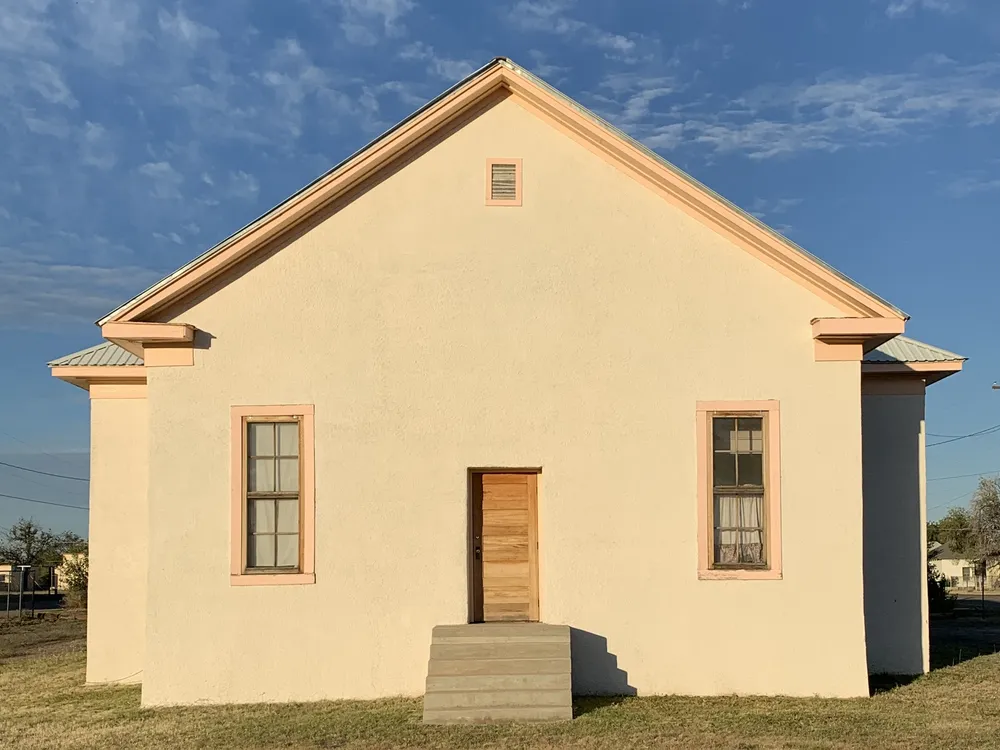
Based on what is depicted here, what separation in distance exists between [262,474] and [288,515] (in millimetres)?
577

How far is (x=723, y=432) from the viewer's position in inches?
491

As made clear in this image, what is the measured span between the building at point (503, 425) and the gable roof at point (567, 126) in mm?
34

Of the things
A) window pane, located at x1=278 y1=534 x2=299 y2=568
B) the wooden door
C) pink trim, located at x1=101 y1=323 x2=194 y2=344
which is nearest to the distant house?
the wooden door

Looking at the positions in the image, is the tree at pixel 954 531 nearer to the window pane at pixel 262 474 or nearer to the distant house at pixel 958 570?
the distant house at pixel 958 570

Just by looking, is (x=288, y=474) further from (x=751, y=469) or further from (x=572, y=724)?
(x=751, y=469)

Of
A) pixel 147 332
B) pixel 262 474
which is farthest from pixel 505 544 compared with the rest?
pixel 147 332

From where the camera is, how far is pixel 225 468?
1222cm

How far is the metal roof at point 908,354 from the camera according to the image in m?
14.4

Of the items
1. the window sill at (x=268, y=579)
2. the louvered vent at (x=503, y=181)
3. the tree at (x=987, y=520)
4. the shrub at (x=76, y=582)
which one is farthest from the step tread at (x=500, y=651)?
the tree at (x=987, y=520)

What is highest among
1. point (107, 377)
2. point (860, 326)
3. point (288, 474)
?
point (860, 326)

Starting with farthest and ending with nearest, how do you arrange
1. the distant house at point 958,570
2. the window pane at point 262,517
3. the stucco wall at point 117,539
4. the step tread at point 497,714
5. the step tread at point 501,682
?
the distant house at point 958,570 < the stucco wall at point 117,539 < the window pane at point 262,517 < the step tread at point 501,682 < the step tread at point 497,714

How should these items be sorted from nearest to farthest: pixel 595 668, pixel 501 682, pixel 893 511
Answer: pixel 501 682 → pixel 595 668 → pixel 893 511

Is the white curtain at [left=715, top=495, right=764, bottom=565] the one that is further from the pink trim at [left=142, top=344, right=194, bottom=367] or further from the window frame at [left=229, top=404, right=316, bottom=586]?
the pink trim at [left=142, top=344, right=194, bottom=367]

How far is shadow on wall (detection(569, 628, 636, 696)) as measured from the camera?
12109mm
